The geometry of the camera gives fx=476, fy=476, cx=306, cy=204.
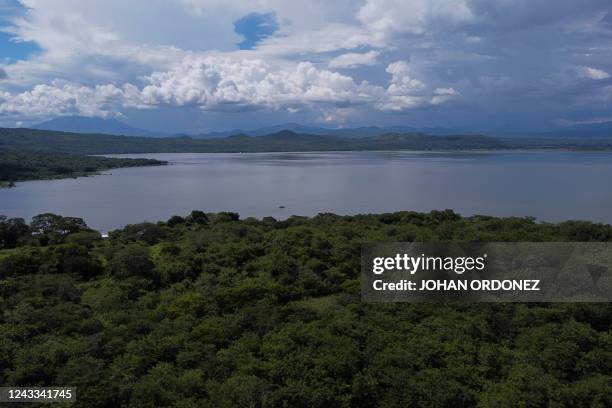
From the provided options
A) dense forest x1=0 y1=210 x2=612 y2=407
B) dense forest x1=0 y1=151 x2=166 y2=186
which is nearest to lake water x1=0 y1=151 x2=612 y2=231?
dense forest x1=0 y1=151 x2=166 y2=186

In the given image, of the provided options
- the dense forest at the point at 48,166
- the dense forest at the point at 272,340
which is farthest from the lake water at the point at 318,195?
the dense forest at the point at 272,340

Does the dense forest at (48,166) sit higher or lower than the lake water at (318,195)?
higher

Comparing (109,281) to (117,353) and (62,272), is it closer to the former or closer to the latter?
(62,272)

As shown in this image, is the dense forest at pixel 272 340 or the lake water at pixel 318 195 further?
the lake water at pixel 318 195

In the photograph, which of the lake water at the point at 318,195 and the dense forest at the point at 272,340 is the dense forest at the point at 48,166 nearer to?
the lake water at the point at 318,195

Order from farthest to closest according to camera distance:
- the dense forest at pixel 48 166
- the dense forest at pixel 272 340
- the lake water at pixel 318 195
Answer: the dense forest at pixel 48 166 < the lake water at pixel 318 195 < the dense forest at pixel 272 340

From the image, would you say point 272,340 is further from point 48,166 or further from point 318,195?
point 48,166
